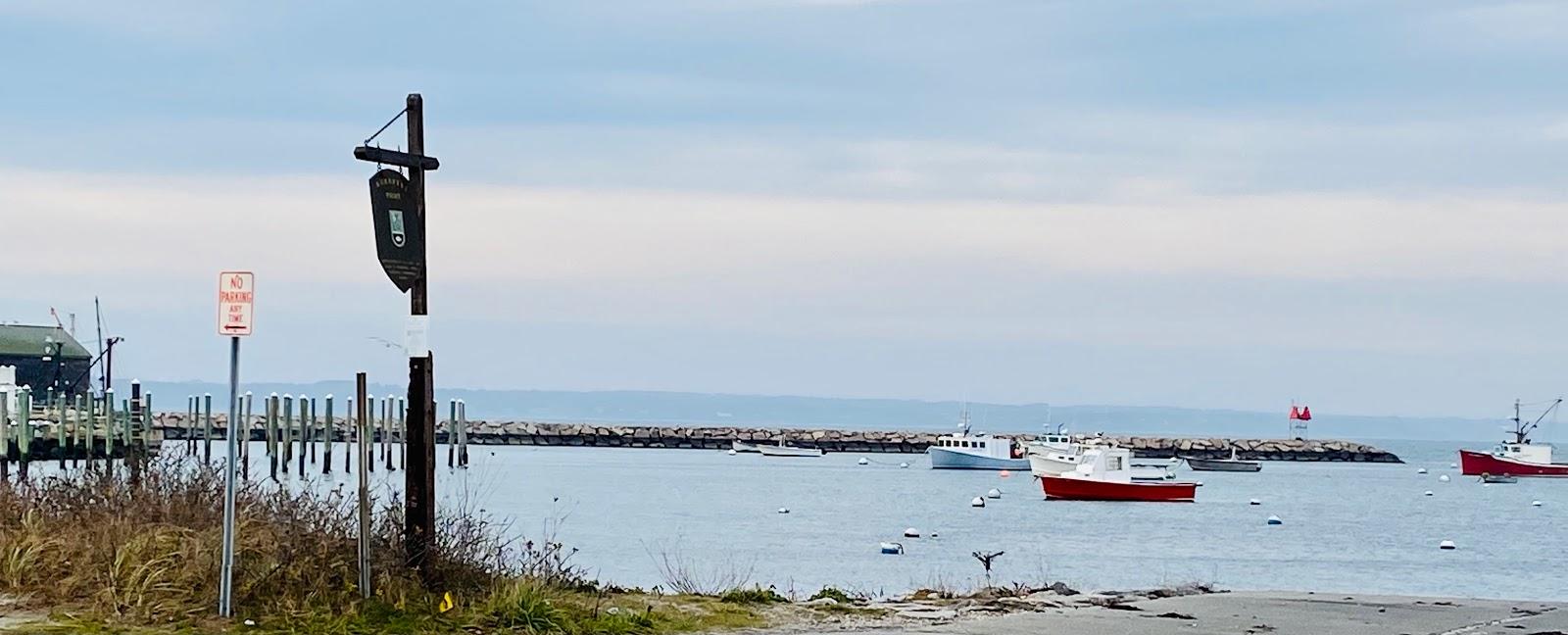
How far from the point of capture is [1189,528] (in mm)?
66625

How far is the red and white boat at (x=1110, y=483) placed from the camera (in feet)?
255

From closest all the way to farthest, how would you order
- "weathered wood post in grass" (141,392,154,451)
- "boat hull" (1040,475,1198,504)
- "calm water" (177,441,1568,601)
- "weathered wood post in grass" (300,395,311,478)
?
"weathered wood post in grass" (141,392,154,451), "calm water" (177,441,1568,601), "weathered wood post in grass" (300,395,311,478), "boat hull" (1040,475,1198,504)

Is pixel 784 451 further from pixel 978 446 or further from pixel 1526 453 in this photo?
pixel 1526 453

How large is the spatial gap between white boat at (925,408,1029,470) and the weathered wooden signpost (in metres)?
104

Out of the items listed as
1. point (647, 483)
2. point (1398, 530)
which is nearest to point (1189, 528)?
point (1398, 530)

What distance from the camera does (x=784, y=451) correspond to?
144 metres

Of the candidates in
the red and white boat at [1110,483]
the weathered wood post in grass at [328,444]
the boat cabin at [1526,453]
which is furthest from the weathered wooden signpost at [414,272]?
the boat cabin at [1526,453]

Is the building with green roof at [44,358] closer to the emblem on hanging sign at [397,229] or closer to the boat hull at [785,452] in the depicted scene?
the boat hull at [785,452]

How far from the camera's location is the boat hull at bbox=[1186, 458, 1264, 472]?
414 feet

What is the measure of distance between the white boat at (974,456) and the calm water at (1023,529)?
1230mm

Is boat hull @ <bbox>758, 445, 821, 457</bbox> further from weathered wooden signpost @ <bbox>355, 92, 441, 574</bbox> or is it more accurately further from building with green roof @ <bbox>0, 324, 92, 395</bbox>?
weathered wooden signpost @ <bbox>355, 92, 441, 574</bbox>

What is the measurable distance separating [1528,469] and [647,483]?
197 feet

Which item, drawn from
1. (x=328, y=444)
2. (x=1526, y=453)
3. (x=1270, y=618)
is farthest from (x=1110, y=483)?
(x=1526, y=453)

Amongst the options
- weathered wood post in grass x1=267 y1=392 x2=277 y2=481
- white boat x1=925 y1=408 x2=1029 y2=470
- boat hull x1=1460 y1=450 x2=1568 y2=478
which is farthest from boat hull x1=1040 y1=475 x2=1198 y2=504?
boat hull x1=1460 y1=450 x2=1568 y2=478
